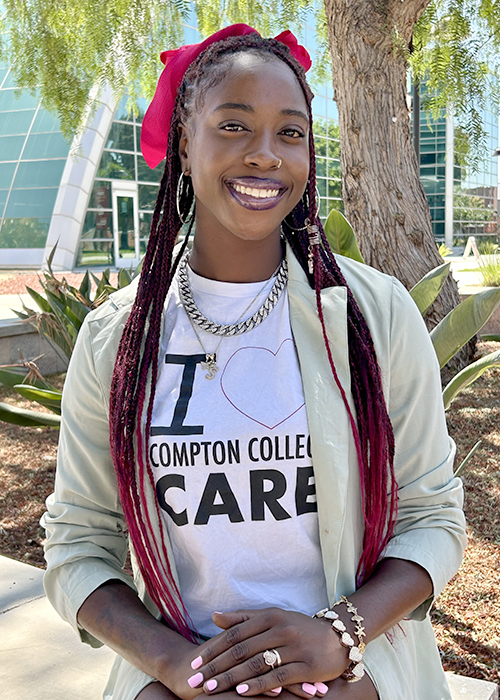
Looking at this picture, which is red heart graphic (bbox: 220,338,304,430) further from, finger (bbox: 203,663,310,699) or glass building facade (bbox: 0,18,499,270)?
glass building facade (bbox: 0,18,499,270)

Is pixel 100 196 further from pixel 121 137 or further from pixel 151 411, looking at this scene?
pixel 151 411

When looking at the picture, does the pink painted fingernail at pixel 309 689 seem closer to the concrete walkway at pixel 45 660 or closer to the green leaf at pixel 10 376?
the concrete walkway at pixel 45 660

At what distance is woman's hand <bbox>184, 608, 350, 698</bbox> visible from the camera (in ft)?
4.24

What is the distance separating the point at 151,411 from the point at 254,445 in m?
0.25

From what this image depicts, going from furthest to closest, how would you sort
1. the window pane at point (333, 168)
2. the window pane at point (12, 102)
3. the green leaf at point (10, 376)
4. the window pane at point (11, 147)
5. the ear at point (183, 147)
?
the window pane at point (333, 168) → the window pane at point (12, 102) → the window pane at point (11, 147) → the green leaf at point (10, 376) → the ear at point (183, 147)

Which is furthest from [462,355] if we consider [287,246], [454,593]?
[287,246]

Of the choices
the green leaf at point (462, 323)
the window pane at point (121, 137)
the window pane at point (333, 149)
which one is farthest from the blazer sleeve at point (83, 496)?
the window pane at point (333, 149)

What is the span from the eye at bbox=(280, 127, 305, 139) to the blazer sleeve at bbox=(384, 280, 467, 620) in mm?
424

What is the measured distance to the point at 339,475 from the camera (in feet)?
4.82

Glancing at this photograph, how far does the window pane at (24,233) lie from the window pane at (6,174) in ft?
3.76

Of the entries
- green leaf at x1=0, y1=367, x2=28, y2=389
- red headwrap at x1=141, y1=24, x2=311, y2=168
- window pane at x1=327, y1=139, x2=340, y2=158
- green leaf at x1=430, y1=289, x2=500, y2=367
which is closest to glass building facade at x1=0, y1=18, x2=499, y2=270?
window pane at x1=327, y1=139, x2=340, y2=158

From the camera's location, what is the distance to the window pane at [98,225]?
73.3 feet

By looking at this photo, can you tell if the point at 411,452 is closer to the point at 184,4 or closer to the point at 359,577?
the point at 359,577

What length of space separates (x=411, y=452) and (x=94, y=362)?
74cm
